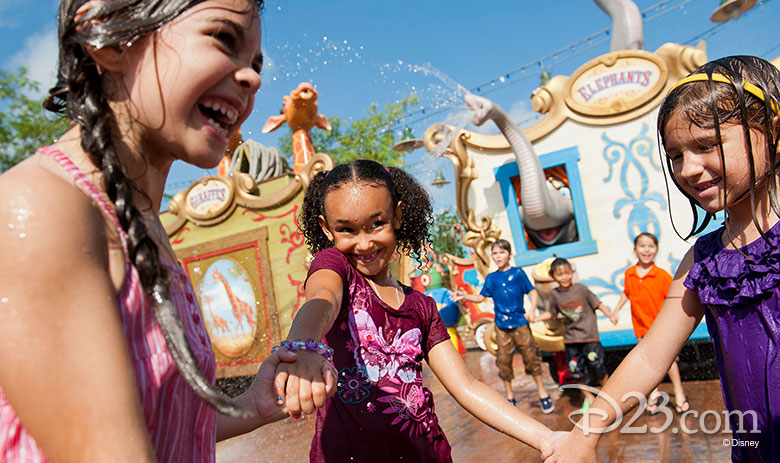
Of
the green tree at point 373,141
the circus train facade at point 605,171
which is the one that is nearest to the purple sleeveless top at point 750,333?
the circus train facade at point 605,171

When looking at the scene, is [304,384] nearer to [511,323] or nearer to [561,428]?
[561,428]

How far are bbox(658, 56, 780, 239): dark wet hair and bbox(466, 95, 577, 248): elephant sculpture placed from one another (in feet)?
15.0

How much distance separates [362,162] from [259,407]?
123cm

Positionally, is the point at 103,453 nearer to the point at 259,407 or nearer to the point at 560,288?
the point at 259,407

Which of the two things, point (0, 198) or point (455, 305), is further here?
point (455, 305)

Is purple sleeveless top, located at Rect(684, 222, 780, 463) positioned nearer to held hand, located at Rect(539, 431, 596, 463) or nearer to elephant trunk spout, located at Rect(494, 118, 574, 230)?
held hand, located at Rect(539, 431, 596, 463)

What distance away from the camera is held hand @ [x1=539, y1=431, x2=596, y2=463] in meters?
1.65

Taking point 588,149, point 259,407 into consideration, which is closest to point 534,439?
point 259,407

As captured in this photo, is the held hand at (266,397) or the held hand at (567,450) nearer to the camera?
the held hand at (266,397)

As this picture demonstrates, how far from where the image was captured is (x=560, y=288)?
5.20 meters

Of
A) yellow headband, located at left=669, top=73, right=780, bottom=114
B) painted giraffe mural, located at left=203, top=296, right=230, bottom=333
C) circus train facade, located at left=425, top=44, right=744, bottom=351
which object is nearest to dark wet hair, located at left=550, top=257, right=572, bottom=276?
circus train facade, located at left=425, top=44, right=744, bottom=351

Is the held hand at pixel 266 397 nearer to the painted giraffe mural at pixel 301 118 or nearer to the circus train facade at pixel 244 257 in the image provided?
the circus train facade at pixel 244 257

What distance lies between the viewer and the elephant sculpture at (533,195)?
6.06m

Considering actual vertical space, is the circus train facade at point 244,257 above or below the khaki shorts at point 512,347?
above
